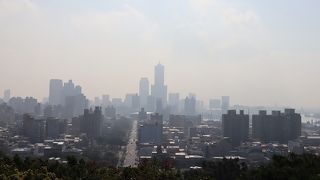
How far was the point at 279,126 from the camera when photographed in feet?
155

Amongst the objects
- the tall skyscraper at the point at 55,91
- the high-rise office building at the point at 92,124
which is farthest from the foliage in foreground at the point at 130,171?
the tall skyscraper at the point at 55,91

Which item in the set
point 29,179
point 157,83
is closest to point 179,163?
point 29,179

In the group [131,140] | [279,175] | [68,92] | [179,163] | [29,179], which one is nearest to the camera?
[29,179]

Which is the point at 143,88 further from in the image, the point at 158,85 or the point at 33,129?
the point at 33,129

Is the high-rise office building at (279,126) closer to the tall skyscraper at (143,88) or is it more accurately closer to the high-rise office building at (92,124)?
the high-rise office building at (92,124)

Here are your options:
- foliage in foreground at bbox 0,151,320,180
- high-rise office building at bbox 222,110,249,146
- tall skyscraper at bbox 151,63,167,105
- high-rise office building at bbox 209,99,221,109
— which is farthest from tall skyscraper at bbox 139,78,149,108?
foliage in foreground at bbox 0,151,320,180

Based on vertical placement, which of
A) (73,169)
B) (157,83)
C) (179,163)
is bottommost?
(179,163)

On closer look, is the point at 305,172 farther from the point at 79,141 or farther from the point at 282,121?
the point at 282,121

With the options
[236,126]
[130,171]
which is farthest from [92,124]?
[130,171]

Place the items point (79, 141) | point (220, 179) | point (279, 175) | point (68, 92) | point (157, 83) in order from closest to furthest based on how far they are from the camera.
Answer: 1. point (279, 175)
2. point (220, 179)
3. point (79, 141)
4. point (68, 92)
5. point (157, 83)

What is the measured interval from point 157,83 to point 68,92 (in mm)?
33377

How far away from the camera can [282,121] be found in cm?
4662

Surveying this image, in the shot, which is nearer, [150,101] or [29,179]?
[29,179]

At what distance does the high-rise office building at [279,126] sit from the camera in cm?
4684
